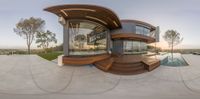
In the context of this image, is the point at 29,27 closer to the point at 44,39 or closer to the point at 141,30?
the point at 44,39

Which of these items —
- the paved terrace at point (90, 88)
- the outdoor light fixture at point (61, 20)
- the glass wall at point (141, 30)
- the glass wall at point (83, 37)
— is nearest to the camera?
the paved terrace at point (90, 88)

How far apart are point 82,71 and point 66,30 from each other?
3.12 meters

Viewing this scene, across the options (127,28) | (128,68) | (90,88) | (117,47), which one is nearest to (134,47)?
(117,47)

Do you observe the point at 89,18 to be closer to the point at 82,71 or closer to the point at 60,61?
the point at 60,61

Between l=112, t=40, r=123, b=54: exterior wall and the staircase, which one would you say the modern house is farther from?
l=112, t=40, r=123, b=54: exterior wall

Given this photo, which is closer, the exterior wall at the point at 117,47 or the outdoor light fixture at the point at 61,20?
the outdoor light fixture at the point at 61,20

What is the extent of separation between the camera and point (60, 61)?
328 inches

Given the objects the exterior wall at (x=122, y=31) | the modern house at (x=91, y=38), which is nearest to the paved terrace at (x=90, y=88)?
the modern house at (x=91, y=38)

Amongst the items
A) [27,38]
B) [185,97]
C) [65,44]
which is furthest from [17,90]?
[27,38]

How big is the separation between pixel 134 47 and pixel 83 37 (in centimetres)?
877

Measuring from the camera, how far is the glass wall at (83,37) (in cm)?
926

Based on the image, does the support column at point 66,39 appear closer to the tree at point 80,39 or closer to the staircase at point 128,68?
the tree at point 80,39

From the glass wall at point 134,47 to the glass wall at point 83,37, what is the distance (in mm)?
5342

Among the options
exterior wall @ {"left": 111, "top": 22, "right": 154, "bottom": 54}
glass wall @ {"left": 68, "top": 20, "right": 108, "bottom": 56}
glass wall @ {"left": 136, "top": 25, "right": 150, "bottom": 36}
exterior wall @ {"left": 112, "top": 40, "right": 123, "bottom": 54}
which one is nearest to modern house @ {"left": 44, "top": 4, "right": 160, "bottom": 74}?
glass wall @ {"left": 68, "top": 20, "right": 108, "bottom": 56}
